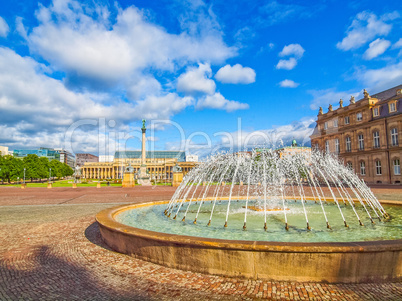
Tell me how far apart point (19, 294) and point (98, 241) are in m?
3.76

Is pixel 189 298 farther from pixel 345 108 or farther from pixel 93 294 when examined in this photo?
pixel 345 108

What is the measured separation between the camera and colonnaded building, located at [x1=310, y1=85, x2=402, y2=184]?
41906 millimetres

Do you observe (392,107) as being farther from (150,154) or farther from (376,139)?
(150,154)

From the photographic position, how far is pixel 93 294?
15.7 feet

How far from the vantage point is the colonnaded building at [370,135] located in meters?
41.9

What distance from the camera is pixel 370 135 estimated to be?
45.8 metres

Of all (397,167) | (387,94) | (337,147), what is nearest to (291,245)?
(397,167)

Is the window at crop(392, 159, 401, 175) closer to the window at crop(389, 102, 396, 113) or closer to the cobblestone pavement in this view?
the window at crop(389, 102, 396, 113)

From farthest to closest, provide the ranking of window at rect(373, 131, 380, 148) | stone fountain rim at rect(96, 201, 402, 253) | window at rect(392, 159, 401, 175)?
window at rect(373, 131, 380, 148)
window at rect(392, 159, 401, 175)
stone fountain rim at rect(96, 201, 402, 253)

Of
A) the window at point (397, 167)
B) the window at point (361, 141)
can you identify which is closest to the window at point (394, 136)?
the window at point (397, 167)

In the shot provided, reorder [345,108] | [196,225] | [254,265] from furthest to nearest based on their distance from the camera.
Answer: [345,108] → [196,225] → [254,265]

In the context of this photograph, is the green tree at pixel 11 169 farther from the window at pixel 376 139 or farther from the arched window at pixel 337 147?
the window at pixel 376 139

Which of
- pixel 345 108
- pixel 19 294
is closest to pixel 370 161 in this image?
pixel 345 108

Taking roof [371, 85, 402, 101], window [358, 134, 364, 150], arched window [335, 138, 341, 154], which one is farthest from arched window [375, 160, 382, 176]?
roof [371, 85, 402, 101]
